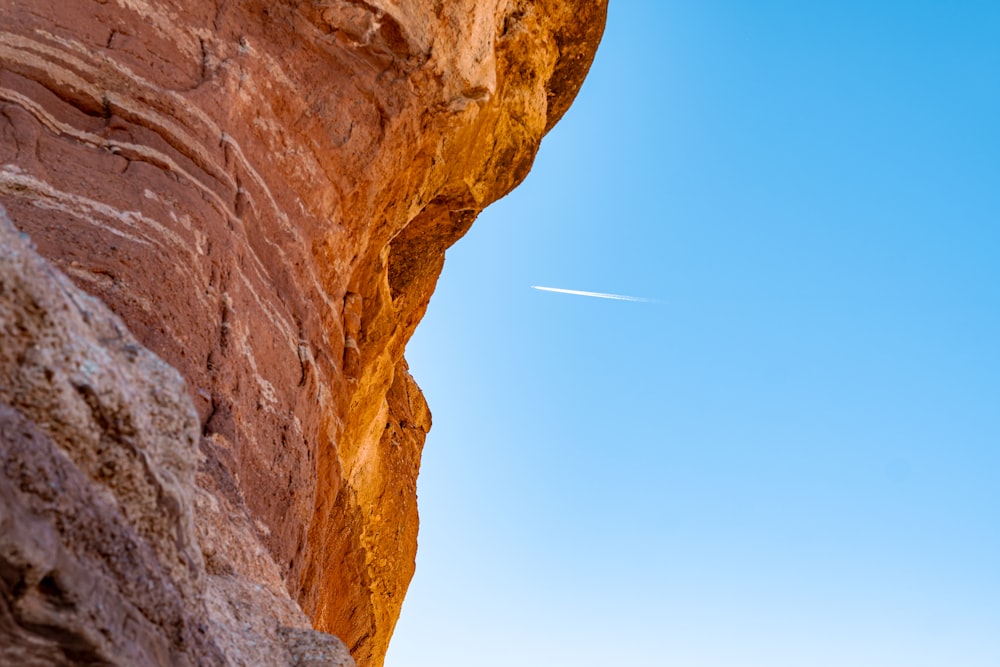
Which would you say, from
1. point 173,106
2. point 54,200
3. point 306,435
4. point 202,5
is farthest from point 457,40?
point 54,200

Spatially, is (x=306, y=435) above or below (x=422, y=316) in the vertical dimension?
below

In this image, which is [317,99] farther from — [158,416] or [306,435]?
[158,416]

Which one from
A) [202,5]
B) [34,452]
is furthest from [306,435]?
[34,452]

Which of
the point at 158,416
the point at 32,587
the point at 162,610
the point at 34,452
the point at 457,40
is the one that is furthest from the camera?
the point at 457,40

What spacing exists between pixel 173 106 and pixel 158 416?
3.80m

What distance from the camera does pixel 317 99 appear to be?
7.90 meters

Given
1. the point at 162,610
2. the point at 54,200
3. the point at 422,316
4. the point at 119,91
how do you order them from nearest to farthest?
1. the point at 162,610
2. the point at 54,200
3. the point at 119,91
4. the point at 422,316

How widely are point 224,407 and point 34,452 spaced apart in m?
3.05

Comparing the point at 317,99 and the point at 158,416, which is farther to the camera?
the point at 317,99

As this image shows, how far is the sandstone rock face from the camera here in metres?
2.70

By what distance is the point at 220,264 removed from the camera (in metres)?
6.02

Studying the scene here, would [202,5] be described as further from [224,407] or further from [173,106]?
[224,407]

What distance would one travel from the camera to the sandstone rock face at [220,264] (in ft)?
8.86

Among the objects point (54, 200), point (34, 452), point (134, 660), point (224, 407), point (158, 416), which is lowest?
point (134, 660)
